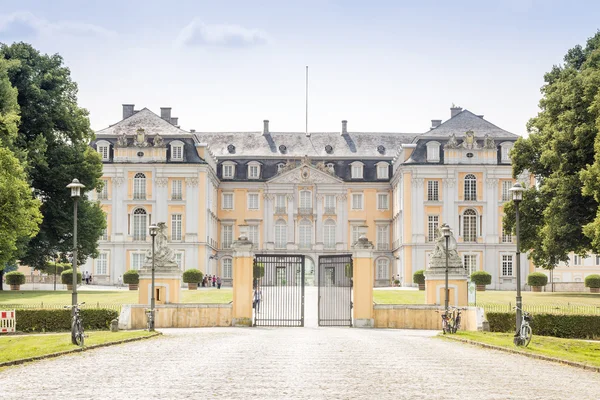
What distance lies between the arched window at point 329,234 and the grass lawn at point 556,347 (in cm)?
4883

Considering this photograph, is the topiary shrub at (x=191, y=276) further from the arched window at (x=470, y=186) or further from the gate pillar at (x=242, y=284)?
the gate pillar at (x=242, y=284)

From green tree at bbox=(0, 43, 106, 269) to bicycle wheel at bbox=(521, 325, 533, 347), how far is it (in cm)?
2739

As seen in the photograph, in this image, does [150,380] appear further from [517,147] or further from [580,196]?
[517,147]

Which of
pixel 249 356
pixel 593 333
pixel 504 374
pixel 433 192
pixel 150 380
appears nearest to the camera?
pixel 150 380

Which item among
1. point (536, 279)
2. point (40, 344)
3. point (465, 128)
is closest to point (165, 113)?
point (465, 128)

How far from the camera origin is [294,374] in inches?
557

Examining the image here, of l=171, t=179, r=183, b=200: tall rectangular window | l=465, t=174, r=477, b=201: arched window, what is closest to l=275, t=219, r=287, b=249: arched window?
l=171, t=179, r=183, b=200: tall rectangular window

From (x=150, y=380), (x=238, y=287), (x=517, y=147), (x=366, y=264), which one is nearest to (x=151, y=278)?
(x=238, y=287)

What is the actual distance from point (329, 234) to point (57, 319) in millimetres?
46592

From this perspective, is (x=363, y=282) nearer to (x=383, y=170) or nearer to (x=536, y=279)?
(x=536, y=279)

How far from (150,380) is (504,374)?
5.42 meters

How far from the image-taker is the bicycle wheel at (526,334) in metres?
21.4

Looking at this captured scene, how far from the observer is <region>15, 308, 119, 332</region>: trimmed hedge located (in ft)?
94.7

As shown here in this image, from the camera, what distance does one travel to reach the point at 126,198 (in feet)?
222
